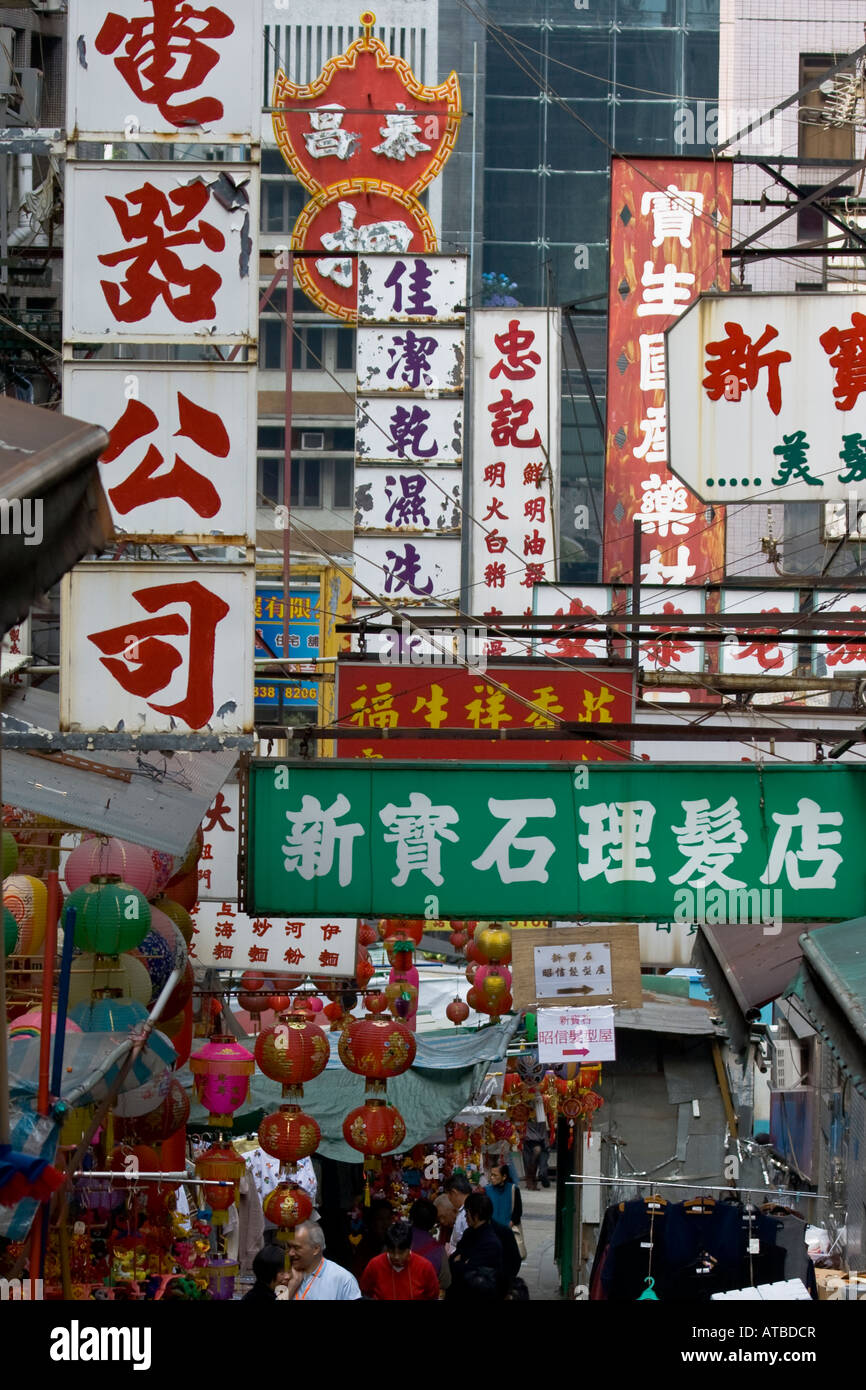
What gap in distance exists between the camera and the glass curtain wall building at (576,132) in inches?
1828

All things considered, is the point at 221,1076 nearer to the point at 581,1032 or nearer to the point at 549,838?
the point at 581,1032

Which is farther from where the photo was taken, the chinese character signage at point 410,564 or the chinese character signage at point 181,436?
the chinese character signage at point 410,564

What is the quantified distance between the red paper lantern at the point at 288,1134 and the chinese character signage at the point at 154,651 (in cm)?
575

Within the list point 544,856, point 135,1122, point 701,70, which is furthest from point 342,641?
point 701,70

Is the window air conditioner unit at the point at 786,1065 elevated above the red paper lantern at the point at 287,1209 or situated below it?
above

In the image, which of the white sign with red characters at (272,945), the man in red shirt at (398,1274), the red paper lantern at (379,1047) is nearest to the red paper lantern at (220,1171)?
the red paper lantern at (379,1047)

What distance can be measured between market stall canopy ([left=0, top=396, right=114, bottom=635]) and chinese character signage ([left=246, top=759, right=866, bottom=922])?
20.7 ft

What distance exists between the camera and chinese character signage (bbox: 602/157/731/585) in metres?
16.7

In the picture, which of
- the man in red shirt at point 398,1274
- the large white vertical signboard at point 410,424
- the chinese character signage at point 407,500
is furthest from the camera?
the chinese character signage at point 407,500

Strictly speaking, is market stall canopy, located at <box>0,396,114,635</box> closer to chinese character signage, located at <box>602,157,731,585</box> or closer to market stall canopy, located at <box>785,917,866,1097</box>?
market stall canopy, located at <box>785,917,866,1097</box>

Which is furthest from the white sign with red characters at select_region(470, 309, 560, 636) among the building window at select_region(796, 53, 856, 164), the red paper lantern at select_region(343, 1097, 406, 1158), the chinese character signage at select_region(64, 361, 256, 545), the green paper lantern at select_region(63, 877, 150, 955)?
the building window at select_region(796, 53, 856, 164)

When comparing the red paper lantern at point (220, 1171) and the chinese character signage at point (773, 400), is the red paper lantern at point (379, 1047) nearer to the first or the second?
the red paper lantern at point (220, 1171)

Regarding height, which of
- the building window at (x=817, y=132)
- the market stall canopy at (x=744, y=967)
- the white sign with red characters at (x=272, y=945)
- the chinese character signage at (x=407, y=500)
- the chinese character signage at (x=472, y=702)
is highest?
the building window at (x=817, y=132)

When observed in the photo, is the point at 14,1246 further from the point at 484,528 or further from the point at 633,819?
the point at 484,528
